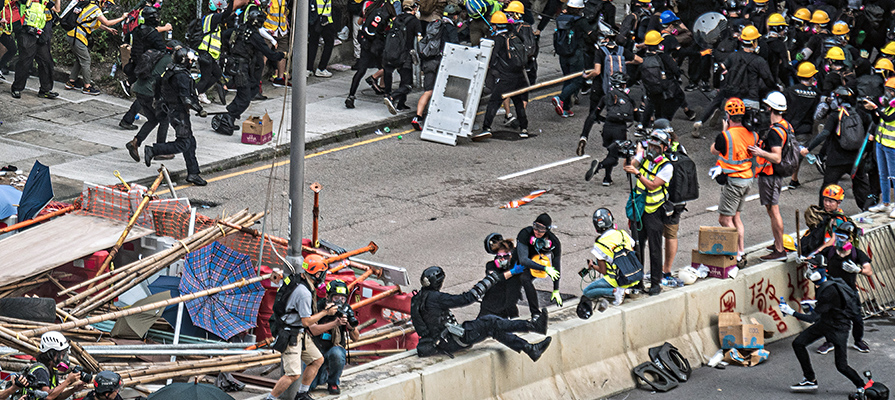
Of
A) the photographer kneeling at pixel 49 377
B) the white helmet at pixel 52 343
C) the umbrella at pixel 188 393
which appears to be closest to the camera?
the umbrella at pixel 188 393

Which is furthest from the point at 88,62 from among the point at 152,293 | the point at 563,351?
the point at 563,351

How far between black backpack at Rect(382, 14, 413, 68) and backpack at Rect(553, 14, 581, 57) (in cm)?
289

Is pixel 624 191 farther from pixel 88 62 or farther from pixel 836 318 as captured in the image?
pixel 88 62

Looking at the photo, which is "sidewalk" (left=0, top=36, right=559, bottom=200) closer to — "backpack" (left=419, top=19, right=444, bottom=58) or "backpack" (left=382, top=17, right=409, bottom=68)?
"backpack" (left=382, top=17, right=409, bottom=68)

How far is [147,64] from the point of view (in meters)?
16.8

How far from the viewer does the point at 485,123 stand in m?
19.4

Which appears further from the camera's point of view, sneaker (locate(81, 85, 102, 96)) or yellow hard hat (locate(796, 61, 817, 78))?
sneaker (locate(81, 85, 102, 96))

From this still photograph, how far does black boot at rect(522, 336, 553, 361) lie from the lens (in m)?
10.4

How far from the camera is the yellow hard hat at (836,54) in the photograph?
1798 cm

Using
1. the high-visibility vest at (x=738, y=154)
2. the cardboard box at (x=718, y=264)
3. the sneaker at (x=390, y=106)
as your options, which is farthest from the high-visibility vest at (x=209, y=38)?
the cardboard box at (x=718, y=264)

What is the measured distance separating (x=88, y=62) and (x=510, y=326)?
12.2 m

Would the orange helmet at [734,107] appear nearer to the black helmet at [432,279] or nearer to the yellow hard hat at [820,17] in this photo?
the black helmet at [432,279]

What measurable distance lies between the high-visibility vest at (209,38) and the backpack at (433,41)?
3.19m

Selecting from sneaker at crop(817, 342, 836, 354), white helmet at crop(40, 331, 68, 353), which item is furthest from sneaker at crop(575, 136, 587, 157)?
white helmet at crop(40, 331, 68, 353)
